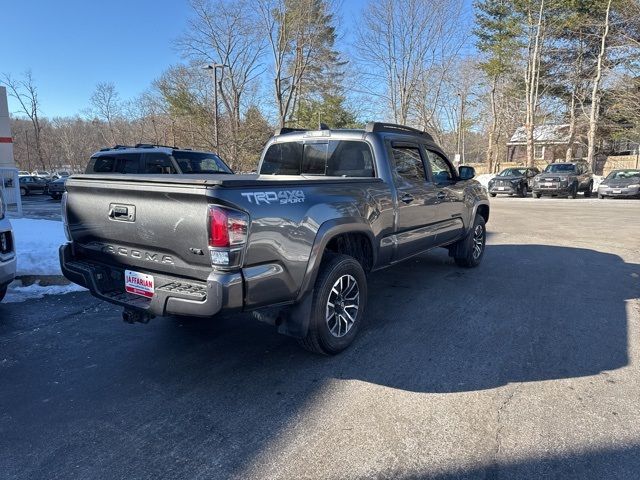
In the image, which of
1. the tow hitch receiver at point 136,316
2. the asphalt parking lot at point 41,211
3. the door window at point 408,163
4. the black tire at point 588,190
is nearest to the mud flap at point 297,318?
the tow hitch receiver at point 136,316

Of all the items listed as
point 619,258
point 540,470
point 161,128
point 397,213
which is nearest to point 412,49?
point 161,128

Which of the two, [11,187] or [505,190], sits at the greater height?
[11,187]

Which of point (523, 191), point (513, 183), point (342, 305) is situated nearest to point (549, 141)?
point (523, 191)

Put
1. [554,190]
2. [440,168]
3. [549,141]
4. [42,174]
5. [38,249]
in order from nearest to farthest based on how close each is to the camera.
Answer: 1. [440,168]
2. [38,249]
3. [554,190]
4. [549,141]
5. [42,174]

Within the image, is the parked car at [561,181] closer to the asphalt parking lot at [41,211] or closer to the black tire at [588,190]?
the black tire at [588,190]

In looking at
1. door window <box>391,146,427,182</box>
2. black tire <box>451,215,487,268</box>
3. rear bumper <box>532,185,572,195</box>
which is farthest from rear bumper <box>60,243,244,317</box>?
rear bumper <box>532,185,572,195</box>

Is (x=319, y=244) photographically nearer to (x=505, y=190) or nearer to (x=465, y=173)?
(x=465, y=173)

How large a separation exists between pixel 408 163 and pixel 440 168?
1204mm

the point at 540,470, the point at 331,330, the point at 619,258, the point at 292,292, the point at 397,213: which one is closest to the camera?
the point at 540,470

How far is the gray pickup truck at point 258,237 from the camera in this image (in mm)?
2826

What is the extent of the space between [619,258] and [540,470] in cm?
A: 696

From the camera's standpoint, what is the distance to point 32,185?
3002 centimetres

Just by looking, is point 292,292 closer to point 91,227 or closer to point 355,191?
point 355,191

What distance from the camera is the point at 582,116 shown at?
124ft
